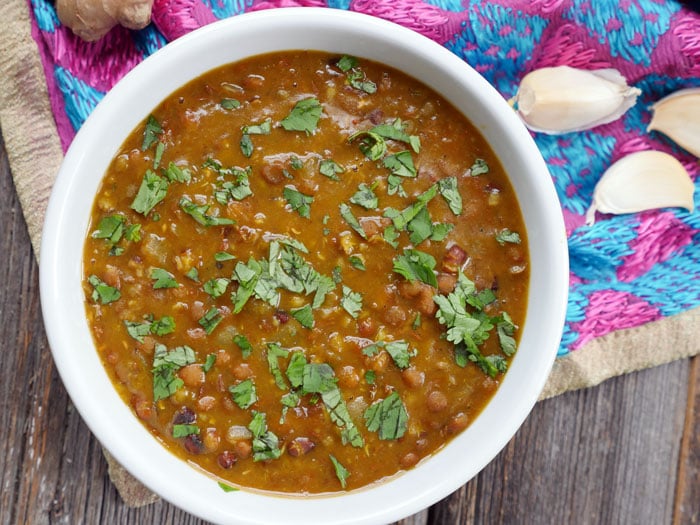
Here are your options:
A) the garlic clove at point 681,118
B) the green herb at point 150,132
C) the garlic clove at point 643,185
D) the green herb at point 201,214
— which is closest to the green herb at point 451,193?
the green herb at point 201,214

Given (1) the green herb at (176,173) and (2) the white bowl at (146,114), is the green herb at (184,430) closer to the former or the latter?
(2) the white bowl at (146,114)

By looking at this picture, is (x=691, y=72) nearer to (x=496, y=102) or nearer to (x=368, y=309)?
(x=496, y=102)

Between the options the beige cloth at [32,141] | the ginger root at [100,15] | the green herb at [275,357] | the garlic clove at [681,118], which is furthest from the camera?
the garlic clove at [681,118]

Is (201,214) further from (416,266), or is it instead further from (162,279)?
(416,266)

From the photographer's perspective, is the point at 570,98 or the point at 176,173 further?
the point at 570,98

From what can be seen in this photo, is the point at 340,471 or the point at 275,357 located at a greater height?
the point at 275,357

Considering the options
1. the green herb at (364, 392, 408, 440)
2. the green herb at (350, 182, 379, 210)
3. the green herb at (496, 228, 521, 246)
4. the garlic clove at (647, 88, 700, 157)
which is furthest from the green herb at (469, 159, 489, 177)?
the garlic clove at (647, 88, 700, 157)

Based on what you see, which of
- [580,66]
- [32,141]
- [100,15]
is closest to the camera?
[100,15]

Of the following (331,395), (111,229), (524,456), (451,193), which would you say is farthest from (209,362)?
(524,456)
